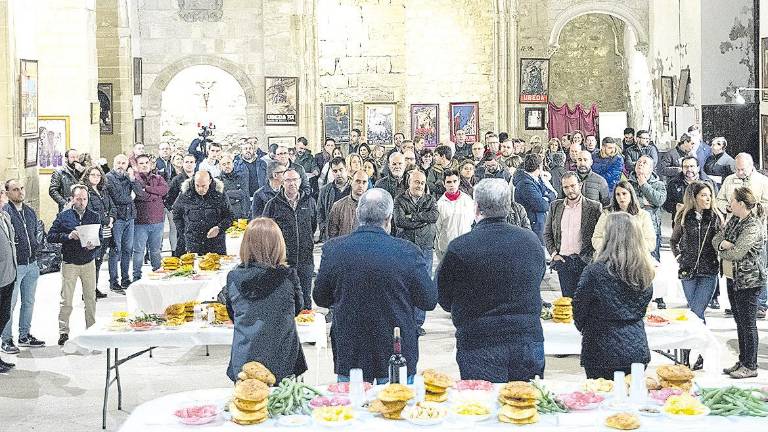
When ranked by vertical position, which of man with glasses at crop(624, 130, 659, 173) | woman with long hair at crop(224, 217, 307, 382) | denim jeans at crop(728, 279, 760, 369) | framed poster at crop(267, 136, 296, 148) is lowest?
denim jeans at crop(728, 279, 760, 369)

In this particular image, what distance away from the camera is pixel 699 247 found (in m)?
9.65

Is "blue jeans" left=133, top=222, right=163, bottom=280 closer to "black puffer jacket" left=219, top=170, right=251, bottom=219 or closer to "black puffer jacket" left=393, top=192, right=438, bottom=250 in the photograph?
"black puffer jacket" left=219, top=170, right=251, bottom=219

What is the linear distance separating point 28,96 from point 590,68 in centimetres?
1421

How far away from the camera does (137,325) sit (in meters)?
8.32

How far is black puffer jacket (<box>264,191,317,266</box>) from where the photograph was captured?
10539 mm

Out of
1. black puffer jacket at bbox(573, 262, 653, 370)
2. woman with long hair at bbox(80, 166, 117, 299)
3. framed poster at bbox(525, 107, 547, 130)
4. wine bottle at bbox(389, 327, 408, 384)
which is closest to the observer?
wine bottle at bbox(389, 327, 408, 384)

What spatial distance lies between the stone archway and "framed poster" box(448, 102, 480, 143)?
3777 mm

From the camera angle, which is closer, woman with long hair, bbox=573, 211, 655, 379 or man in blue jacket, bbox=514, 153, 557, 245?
woman with long hair, bbox=573, 211, 655, 379

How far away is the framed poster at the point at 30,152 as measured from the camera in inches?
611

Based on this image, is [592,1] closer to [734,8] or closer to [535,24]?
[535,24]

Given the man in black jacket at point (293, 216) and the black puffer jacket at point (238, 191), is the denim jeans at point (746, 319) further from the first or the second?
the black puffer jacket at point (238, 191)

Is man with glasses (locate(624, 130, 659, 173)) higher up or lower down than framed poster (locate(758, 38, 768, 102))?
lower down

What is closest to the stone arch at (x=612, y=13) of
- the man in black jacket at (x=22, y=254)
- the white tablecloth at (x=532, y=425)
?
the man in black jacket at (x=22, y=254)

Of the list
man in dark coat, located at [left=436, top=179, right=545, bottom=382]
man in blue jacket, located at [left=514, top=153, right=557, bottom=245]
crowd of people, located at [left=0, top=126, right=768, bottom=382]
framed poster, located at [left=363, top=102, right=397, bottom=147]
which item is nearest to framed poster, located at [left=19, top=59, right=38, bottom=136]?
crowd of people, located at [left=0, top=126, right=768, bottom=382]
